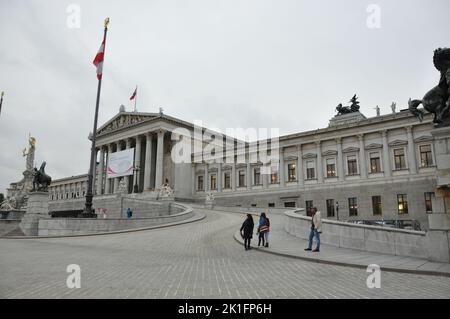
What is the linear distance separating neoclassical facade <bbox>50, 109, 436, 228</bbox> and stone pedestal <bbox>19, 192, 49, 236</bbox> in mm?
32202

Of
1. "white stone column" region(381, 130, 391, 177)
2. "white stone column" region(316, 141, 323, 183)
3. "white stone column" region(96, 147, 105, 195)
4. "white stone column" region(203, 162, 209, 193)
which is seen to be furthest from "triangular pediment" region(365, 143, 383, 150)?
"white stone column" region(96, 147, 105, 195)

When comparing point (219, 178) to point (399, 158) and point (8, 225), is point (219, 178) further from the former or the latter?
point (8, 225)

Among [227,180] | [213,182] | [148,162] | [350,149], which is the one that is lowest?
[213,182]

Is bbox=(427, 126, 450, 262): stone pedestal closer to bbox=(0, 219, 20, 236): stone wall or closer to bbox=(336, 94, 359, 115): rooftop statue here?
bbox=(0, 219, 20, 236): stone wall

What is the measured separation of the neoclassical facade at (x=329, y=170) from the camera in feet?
132

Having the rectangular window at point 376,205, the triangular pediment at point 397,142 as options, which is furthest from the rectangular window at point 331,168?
the triangular pediment at point 397,142

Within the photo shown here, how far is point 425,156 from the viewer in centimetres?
4000

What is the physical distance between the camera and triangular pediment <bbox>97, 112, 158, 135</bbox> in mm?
67875

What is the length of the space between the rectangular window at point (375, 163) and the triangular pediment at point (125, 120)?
A: 40434 mm

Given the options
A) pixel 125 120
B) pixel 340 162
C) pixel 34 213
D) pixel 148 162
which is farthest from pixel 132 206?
pixel 125 120

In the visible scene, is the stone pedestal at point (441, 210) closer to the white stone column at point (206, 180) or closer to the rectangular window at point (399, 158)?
the rectangular window at point (399, 158)

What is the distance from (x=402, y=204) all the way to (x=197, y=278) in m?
39.0
